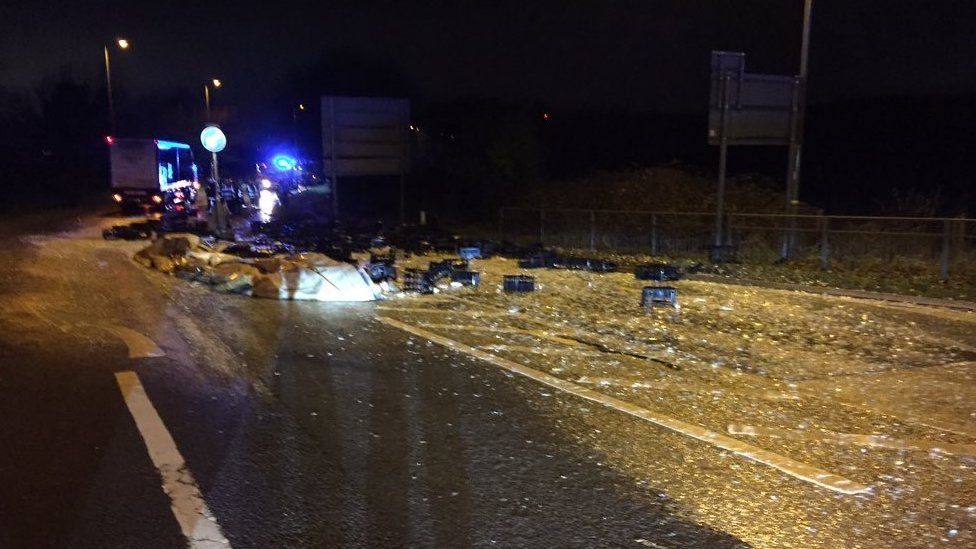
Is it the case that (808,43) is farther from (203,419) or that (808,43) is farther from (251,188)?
(251,188)

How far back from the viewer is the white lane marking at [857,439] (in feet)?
19.8

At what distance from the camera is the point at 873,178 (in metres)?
46.8

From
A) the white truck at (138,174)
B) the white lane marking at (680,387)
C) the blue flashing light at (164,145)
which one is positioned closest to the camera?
the white lane marking at (680,387)

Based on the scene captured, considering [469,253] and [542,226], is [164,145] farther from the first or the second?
[469,253]

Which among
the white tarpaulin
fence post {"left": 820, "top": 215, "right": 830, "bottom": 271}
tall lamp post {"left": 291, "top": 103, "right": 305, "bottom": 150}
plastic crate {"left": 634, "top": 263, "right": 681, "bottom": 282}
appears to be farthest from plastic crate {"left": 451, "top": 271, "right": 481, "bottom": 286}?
tall lamp post {"left": 291, "top": 103, "right": 305, "bottom": 150}

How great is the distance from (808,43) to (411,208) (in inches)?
857

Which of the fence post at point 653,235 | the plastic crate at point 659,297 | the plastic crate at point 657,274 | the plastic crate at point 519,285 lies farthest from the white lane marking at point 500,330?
the fence post at point 653,235

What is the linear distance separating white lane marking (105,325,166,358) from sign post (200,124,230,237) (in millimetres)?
11772

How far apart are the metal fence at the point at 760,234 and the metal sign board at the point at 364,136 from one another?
5281 mm

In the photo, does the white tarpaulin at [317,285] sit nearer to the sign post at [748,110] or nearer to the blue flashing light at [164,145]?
the sign post at [748,110]

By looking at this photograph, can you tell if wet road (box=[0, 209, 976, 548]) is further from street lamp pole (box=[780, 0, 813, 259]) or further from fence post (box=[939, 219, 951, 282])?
street lamp pole (box=[780, 0, 813, 259])

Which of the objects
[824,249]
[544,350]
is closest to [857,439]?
[544,350]

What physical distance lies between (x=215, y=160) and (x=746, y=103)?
14864mm

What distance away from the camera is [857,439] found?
623cm
